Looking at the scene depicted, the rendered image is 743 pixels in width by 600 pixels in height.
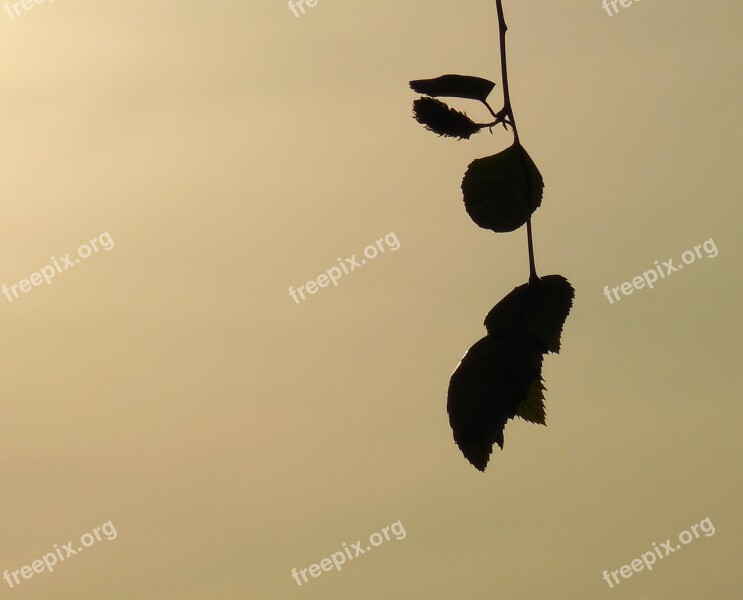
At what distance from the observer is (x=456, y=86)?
0.90 ft

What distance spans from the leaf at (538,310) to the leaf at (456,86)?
73 mm

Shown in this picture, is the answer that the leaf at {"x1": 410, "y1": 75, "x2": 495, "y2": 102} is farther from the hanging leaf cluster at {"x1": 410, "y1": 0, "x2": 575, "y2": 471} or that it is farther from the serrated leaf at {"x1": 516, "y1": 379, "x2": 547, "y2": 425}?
the serrated leaf at {"x1": 516, "y1": 379, "x2": 547, "y2": 425}

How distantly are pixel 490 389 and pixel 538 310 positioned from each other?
4 centimetres

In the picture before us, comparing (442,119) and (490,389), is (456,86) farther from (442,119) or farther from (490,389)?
(490,389)

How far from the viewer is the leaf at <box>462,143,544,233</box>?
0.25 meters

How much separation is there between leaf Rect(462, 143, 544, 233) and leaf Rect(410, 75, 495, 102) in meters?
0.03

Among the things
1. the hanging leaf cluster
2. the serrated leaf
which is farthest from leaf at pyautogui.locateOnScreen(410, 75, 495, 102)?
the serrated leaf

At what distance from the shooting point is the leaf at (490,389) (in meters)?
0.22

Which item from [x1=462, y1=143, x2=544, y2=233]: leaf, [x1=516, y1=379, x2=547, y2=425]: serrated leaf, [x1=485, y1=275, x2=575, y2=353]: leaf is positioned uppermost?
[x1=462, y1=143, x2=544, y2=233]: leaf

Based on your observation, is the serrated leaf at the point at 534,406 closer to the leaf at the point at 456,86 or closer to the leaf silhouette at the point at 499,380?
the leaf silhouette at the point at 499,380

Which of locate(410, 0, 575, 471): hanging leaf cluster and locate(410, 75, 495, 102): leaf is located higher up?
locate(410, 75, 495, 102): leaf

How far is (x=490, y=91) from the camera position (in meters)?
0.27

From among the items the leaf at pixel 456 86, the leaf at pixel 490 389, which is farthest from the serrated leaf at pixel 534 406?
the leaf at pixel 456 86

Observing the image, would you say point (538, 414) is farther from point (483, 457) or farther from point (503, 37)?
point (503, 37)
